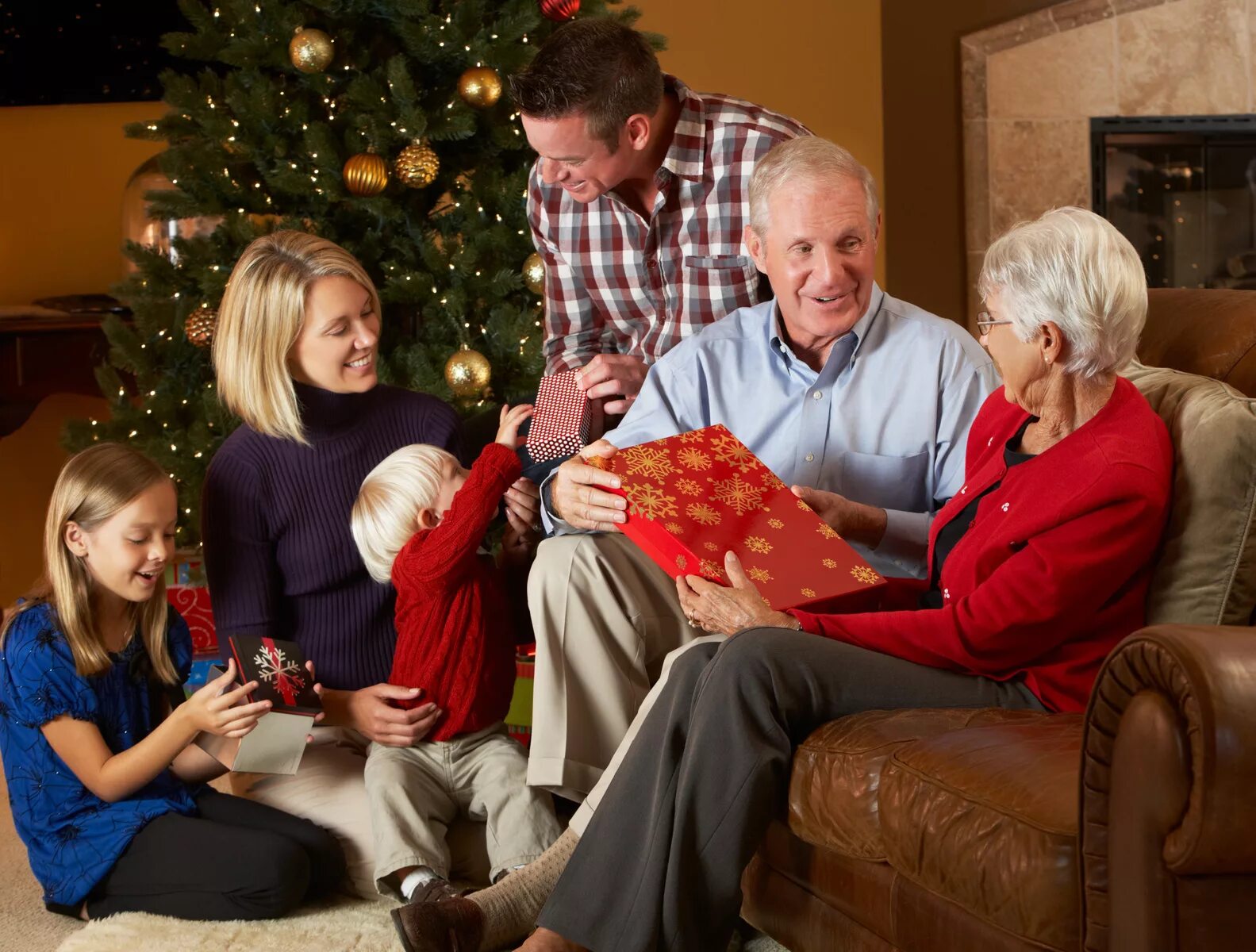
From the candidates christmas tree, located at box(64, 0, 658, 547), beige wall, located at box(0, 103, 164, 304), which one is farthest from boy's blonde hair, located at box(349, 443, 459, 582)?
beige wall, located at box(0, 103, 164, 304)

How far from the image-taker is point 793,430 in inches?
94.2

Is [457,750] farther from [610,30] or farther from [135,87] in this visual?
[135,87]

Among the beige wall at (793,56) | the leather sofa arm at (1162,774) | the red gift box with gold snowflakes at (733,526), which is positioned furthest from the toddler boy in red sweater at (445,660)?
the beige wall at (793,56)

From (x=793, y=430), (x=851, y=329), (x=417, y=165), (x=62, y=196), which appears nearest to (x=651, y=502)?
(x=793, y=430)

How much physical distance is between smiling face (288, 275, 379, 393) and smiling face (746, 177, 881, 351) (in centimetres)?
79

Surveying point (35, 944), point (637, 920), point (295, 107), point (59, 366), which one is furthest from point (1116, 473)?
point (59, 366)

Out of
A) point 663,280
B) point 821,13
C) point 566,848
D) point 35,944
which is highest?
point 821,13

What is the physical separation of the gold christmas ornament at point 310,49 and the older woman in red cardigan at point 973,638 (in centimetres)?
212

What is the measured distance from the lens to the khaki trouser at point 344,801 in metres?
2.37

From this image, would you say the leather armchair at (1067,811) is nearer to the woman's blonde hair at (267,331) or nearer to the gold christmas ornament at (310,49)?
the woman's blonde hair at (267,331)

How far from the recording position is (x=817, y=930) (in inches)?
72.6

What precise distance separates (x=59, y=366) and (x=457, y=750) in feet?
8.26

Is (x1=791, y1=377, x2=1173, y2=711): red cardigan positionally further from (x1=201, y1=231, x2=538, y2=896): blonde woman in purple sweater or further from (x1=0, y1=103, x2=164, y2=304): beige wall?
(x1=0, y1=103, x2=164, y2=304): beige wall

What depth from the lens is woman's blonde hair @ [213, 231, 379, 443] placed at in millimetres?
2523
